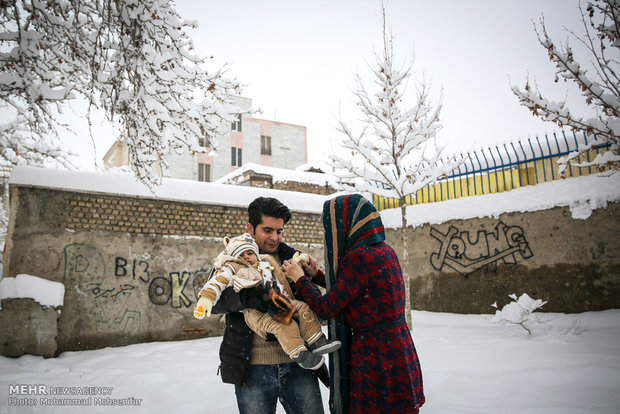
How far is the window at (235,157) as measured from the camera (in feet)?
92.3

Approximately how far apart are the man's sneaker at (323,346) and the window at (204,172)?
1015 inches

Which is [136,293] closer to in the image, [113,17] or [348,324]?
[113,17]

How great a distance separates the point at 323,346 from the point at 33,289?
19.9ft

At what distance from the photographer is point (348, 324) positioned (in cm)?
214

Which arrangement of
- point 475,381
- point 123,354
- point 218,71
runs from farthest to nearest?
point 123,354
point 218,71
point 475,381

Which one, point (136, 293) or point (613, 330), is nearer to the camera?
point (613, 330)

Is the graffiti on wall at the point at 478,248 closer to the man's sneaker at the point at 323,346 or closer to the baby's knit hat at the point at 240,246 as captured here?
the man's sneaker at the point at 323,346

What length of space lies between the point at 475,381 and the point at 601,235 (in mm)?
4873

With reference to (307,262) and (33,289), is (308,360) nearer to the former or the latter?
(307,262)

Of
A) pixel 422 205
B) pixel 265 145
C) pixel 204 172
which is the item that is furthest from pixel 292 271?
pixel 265 145

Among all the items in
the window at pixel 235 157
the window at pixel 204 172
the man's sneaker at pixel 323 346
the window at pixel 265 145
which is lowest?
the man's sneaker at pixel 323 346

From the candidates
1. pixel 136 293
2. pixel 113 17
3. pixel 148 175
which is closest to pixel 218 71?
pixel 113 17

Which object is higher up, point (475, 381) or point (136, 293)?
point (136, 293)

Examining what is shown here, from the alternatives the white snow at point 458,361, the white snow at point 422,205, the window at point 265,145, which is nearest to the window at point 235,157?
the window at point 265,145
